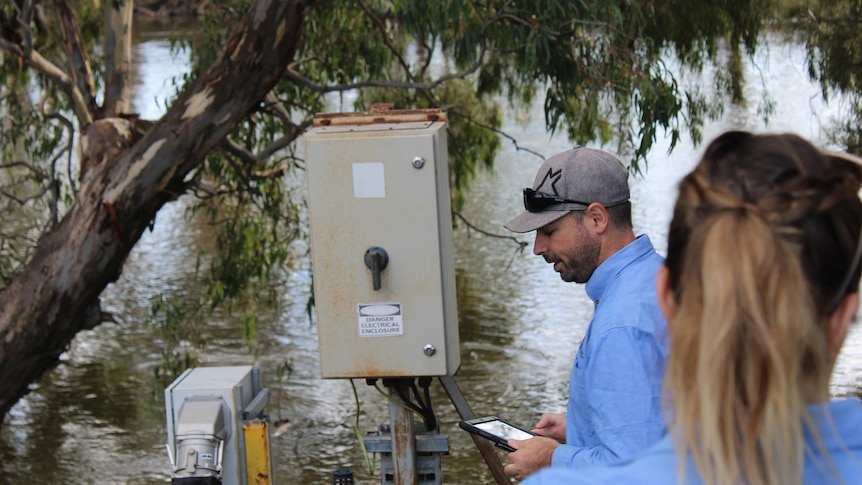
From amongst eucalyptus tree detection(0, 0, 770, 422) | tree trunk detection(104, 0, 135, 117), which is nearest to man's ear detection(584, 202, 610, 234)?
eucalyptus tree detection(0, 0, 770, 422)

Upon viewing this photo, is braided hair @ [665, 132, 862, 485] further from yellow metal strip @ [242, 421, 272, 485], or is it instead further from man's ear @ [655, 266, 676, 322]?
yellow metal strip @ [242, 421, 272, 485]

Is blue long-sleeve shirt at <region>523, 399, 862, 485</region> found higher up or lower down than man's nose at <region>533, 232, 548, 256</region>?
lower down

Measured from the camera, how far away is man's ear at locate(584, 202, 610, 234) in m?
2.32

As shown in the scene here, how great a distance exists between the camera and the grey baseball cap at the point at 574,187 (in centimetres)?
233

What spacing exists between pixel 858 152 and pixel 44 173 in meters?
5.14

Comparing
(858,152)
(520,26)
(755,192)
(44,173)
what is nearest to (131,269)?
(44,173)

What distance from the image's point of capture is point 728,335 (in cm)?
97

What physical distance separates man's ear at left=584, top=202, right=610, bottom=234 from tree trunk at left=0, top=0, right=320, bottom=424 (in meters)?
3.27

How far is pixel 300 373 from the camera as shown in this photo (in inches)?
289

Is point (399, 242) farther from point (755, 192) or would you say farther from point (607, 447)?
point (755, 192)

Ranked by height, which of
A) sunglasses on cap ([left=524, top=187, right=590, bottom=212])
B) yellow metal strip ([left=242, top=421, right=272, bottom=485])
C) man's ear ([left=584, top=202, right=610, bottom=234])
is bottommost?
yellow metal strip ([left=242, top=421, right=272, bottom=485])

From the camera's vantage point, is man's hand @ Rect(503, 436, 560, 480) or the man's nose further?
the man's nose

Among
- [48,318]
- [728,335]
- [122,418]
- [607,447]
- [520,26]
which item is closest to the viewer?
[728,335]

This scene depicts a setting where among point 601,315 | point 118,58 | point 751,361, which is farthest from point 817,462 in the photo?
point 118,58
